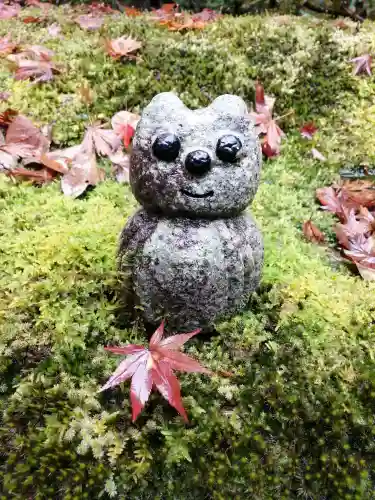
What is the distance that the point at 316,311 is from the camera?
202 cm

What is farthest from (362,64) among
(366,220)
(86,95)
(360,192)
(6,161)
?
(6,161)

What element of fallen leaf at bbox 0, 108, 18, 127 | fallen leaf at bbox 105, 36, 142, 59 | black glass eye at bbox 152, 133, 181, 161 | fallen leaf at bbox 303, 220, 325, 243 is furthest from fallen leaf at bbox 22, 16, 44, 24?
black glass eye at bbox 152, 133, 181, 161

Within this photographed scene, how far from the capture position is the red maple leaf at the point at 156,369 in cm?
156

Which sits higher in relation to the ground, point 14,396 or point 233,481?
point 14,396

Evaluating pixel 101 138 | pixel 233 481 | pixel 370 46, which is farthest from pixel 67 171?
pixel 370 46

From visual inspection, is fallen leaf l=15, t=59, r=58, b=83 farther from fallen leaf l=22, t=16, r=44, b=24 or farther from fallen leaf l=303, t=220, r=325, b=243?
fallen leaf l=303, t=220, r=325, b=243

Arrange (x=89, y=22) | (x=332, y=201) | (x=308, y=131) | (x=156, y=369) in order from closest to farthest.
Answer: (x=156, y=369), (x=332, y=201), (x=308, y=131), (x=89, y=22)

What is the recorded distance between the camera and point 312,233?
109 inches

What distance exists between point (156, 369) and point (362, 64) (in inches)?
135

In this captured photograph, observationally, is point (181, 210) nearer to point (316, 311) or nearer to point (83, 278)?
point (83, 278)

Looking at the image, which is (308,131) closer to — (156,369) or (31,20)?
(156,369)

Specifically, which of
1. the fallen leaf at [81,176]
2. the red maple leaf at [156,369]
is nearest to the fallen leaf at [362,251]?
the red maple leaf at [156,369]

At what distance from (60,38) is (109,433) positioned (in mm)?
3687

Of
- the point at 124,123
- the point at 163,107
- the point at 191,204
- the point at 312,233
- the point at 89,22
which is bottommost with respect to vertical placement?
the point at 312,233
